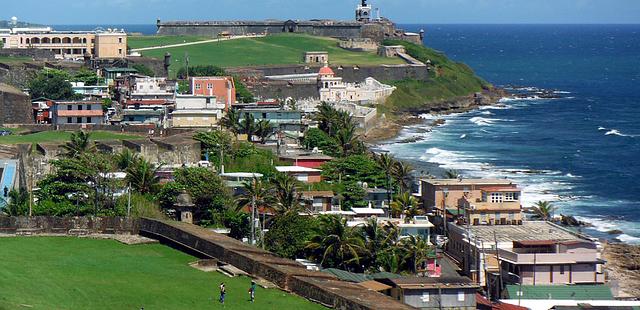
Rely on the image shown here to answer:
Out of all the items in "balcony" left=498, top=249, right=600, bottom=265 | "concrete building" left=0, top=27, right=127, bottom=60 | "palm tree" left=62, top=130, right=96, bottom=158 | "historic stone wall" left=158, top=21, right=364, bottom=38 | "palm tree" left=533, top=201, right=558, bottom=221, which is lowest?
"palm tree" left=533, top=201, right=558, bottom=221

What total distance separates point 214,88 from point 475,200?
2953cm

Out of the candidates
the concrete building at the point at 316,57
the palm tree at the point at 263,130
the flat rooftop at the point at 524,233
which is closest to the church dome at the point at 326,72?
the concrete building at the point at 316,57

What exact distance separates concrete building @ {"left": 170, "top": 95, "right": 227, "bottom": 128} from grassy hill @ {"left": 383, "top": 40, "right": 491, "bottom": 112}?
37.6 meters

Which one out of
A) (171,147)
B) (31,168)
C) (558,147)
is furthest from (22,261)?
(558,147)

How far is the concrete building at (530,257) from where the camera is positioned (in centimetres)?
4066

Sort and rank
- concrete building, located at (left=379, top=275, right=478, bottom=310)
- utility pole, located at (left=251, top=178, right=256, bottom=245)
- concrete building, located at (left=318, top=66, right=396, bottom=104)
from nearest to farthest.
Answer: concrete building, located at (left=379, top=275, right=478, bottom=310) < utility pole, located at (left=251, top=178, right=256, bottom=245) < concrete building, located at (left=318, top=66, right=396, bottom=104)

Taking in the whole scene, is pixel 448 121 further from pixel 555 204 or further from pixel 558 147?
pixel 555 204

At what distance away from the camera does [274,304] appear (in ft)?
92.9

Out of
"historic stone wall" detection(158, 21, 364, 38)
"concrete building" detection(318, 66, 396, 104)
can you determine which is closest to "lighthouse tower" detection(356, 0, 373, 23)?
"historic stone wall" detection(158, 21, 364, 38)

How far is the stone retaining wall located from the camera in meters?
27.8

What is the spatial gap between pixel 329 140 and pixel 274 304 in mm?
38015

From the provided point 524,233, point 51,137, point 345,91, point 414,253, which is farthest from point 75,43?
point 414,253

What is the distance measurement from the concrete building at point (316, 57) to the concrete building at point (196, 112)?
5444cm

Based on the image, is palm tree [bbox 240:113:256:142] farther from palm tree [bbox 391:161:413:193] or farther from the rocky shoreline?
the rocky shoreline
